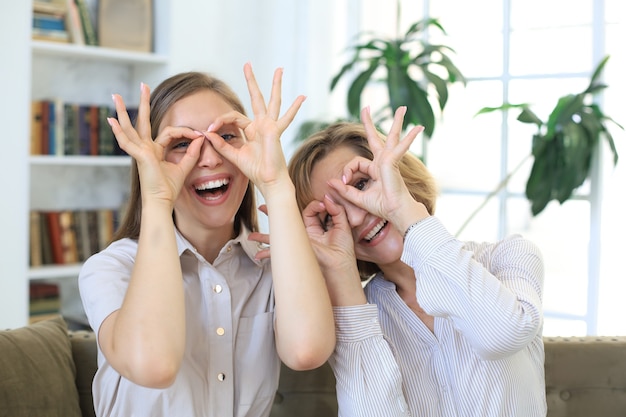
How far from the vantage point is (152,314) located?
4.11 feet

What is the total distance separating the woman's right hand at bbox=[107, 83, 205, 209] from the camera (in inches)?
52.1

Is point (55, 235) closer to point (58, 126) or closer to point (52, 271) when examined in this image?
point (52, 271)

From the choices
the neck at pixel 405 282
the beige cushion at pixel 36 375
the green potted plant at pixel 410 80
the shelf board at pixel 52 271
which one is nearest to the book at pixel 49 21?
the shelf board at pixel 52 271

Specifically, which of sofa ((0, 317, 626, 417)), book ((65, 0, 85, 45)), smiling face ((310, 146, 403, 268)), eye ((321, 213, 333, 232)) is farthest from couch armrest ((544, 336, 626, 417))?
book ((65, 0, 85, 45))

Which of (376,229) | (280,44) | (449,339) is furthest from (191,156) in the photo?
(280,44)

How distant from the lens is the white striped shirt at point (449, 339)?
1.39 meters

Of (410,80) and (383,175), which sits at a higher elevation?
(410,80)

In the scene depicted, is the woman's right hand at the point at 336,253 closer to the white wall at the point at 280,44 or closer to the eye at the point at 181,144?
the eye at the point at 181,144

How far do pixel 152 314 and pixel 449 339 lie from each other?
64cm

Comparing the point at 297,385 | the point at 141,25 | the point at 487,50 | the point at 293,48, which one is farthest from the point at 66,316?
the point at 487,50

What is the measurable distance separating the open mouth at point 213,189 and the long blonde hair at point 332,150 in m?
0.22

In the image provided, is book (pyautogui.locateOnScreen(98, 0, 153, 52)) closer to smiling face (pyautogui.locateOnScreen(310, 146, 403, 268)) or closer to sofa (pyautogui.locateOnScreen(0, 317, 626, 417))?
sofa (pyautogui.locateOnScreen(0, 317, 626, 417))

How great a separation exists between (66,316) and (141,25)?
152cm

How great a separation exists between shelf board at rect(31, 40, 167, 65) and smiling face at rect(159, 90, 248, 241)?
218 centimetres
